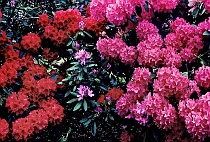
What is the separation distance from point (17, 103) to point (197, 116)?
1450 mm

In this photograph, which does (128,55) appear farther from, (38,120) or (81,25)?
(38,120)

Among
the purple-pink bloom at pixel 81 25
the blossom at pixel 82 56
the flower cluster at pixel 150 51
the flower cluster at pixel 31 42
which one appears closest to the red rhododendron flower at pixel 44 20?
the flower cluster at pixel 31 42

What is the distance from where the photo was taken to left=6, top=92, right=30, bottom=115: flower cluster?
2.99m

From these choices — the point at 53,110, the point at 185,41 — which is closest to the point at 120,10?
the point at 185,41

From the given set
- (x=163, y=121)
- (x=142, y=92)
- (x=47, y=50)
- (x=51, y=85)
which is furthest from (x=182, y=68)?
(x=47, y=50)

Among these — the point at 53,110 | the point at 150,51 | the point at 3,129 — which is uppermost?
the point at 150,51

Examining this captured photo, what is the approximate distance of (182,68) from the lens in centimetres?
281

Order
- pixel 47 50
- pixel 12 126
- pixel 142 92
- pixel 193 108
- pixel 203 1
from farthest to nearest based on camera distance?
pixel 47 50
pixel 12 126
pixel 203 1
pixel 142 92
pixel 193 108

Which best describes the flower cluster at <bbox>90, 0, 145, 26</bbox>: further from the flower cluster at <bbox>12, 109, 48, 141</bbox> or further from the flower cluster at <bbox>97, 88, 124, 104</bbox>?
the flower cluster at <bbox>12, 109, 48, 141</bbox>

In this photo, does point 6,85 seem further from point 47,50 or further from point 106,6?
point 106,6

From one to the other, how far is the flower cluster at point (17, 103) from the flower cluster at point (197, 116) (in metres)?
1.30

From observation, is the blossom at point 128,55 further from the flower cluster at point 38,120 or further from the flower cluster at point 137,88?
the flower cluster at point 38,120

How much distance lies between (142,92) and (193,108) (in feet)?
1.41

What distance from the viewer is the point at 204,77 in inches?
95.6
